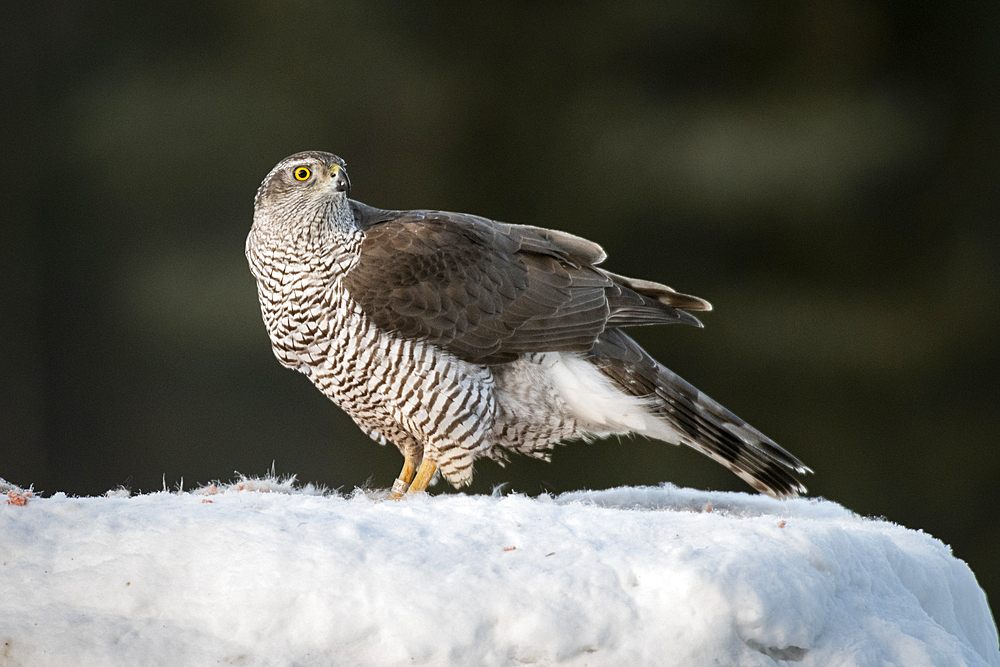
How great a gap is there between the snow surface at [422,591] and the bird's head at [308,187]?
0.58 m

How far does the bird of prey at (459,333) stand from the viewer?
4.19 feet

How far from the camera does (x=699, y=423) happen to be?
1413mm

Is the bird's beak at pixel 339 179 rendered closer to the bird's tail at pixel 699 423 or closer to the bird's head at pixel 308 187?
the bird's head at pixel 308 187

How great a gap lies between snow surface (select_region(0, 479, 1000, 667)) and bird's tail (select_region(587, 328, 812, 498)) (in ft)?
1.78

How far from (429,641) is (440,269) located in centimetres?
74

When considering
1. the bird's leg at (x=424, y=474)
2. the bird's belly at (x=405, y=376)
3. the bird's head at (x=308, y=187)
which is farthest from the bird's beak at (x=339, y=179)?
the bird's leg at (x=424, y=474)

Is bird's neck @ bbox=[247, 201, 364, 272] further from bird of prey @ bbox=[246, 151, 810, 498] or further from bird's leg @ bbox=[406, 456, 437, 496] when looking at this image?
bird's leg @ bbox=[406, 456, 437, 496]

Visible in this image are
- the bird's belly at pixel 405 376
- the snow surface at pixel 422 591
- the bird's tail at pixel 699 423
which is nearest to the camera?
the snow surface at pixel 422 591

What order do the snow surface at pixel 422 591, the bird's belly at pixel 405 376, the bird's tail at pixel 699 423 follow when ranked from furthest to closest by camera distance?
the bird's tail at pixel 699 423
the bird's belly at pixel 405 376
the snow surface at pixel 422 591

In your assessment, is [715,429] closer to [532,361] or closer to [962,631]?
[532,361]

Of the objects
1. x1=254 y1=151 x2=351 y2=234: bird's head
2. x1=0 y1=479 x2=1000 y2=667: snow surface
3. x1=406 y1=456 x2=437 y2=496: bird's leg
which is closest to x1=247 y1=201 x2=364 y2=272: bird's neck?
x1=254 y1=151 x2=351 y2=234: bird's head

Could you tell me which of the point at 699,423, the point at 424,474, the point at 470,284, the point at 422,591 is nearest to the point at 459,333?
the point at 470,284

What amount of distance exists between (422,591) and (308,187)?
76 centimetres

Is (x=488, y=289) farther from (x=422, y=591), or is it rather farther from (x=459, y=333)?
(x=422, y=591)
